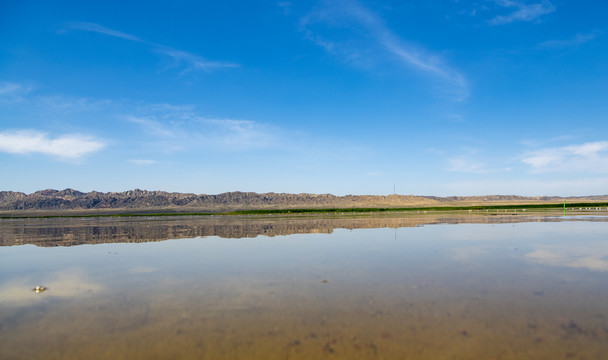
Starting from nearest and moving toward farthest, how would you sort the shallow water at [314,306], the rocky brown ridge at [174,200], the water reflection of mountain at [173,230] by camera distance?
the shallow water at [314,306] → the water reflection of mountain at [173,230] → the rocky brown ridge at [174,200]

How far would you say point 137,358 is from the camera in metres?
5.11

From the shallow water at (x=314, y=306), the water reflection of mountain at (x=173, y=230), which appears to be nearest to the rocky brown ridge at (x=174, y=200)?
the water reflection of mountain at (x=173, y=230)

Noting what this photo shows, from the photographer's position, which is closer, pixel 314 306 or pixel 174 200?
pixel 314 306

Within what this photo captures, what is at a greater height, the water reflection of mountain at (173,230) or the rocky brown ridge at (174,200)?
the rocky brown ridge at (174,200)

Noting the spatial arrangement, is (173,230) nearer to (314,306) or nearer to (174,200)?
(314,306)

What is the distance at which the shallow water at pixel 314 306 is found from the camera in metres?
5.32

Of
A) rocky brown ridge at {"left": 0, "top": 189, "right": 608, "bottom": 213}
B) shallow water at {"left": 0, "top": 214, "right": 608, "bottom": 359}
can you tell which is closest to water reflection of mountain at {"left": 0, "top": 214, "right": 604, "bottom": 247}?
shallow water at {"left": 0, "top": 214, "right": 608, "bottom": 359}

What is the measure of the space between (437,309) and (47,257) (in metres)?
16.4

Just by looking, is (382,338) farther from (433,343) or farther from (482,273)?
(482,273)

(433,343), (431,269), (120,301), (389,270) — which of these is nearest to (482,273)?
(431,269)

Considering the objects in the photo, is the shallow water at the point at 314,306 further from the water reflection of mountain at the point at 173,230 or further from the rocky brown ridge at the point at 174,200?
the rocky brown ridge at the point at 174,200

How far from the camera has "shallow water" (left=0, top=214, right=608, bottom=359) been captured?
5.32m

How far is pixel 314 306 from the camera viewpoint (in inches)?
288

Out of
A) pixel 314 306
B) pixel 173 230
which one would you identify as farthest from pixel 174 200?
pixel 314 306
